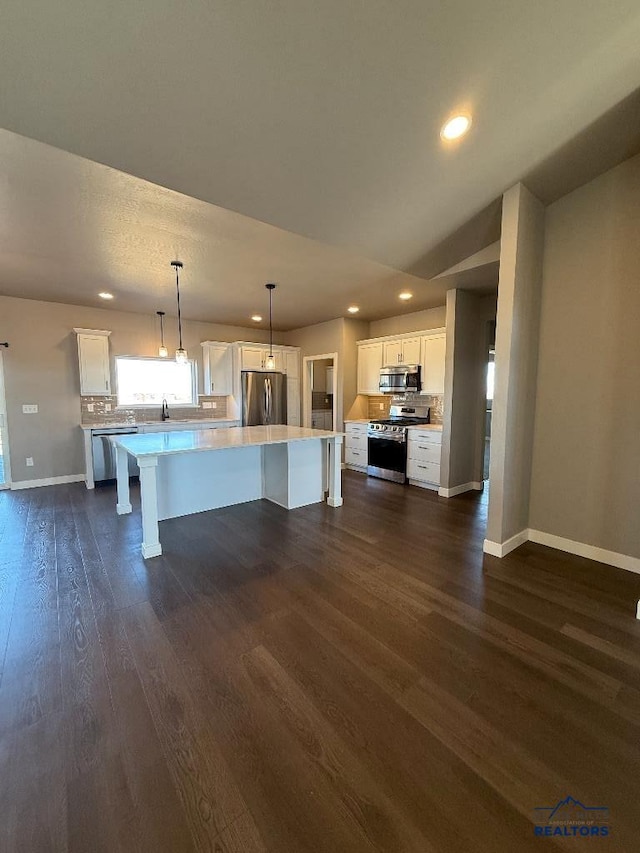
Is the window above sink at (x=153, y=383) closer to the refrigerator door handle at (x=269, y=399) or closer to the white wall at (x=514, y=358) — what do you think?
the refrigerator door handle at (x=269, y=399)

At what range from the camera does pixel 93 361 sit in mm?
5305

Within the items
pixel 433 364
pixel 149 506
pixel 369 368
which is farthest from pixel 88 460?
pixel 433 364

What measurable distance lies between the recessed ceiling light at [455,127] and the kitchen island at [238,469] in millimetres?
2645

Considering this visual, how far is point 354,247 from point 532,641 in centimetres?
324

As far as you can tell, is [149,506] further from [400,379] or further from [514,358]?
[400,379]

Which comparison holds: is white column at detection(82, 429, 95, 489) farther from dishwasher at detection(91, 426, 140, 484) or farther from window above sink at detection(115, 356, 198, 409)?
window above sink at detection(115, 356, 198, 409)

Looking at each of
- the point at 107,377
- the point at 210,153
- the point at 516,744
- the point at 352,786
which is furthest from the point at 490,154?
the point at 107,377

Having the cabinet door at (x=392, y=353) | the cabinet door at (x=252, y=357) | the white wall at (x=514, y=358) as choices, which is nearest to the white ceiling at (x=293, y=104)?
the white wall at (x=514, y=358)

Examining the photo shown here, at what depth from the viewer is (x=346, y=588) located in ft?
8.05

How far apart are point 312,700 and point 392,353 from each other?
195 inches

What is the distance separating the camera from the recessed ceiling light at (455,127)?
6.65 ft

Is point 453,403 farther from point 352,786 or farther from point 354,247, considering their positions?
point 352,786

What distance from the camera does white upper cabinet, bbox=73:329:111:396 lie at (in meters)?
5.22

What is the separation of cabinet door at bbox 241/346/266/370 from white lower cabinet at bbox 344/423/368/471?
210 cm
